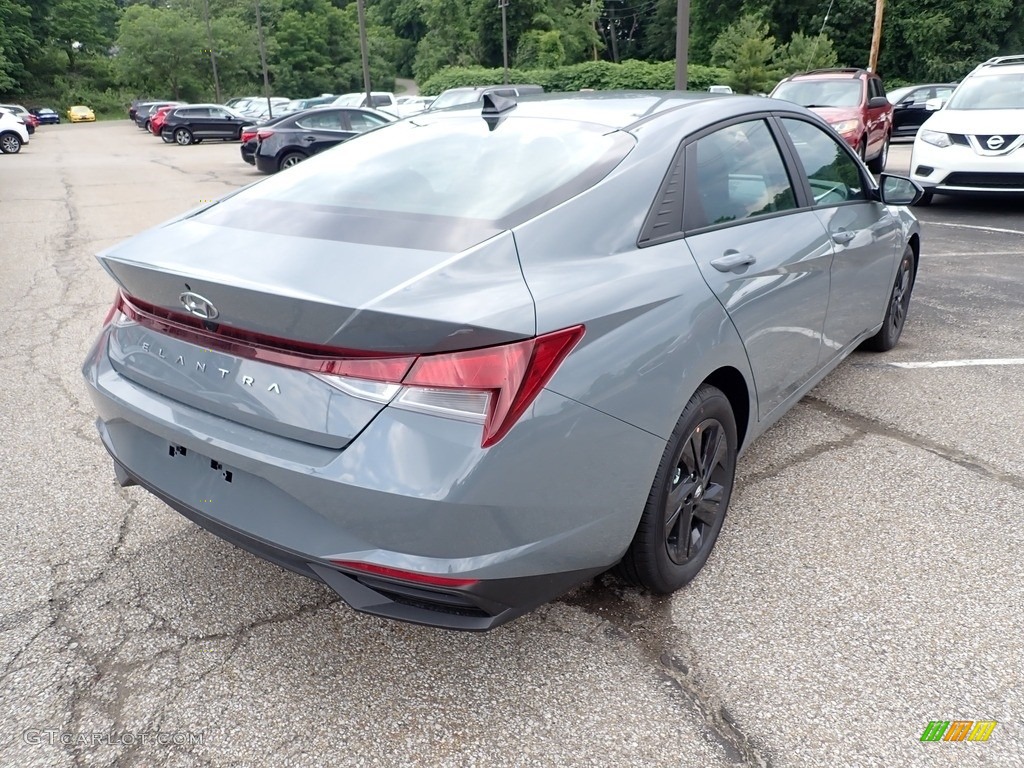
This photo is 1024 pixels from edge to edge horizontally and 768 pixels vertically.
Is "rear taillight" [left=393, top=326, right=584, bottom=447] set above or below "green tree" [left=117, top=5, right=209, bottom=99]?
below

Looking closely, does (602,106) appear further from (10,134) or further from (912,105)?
(10,134)

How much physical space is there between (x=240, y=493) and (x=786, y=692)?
1.55 meters

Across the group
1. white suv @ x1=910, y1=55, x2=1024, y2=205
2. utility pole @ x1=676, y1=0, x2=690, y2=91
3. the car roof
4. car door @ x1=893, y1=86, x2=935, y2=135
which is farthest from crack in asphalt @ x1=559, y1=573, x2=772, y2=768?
car door @ x1=893, y1=86, x2=935, y2=135

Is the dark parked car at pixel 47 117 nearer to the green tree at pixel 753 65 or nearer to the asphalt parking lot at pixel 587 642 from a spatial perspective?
the green tree at pixel 753 65

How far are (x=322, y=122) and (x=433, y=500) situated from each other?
54.9ft

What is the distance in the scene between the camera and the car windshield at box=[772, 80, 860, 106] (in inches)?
495

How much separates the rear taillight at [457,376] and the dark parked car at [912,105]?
69.1 ft

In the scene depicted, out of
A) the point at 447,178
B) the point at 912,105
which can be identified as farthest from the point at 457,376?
the point at 912,105

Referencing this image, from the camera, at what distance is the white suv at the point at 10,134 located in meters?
25.8

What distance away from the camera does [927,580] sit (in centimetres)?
270

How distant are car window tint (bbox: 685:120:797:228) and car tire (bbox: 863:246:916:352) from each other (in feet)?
5.91

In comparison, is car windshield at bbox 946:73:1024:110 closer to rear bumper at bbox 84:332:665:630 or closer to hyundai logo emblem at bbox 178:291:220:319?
rear bumper at bbox 84:332:665:630

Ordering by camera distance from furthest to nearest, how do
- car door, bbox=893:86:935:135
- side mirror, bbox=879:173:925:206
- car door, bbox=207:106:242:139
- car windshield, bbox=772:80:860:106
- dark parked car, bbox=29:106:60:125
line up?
dark parked car, bbox=29:106:60:125 → car door, bbox=207:106:242:139 → car door, bbox=893:86:935:135 → car windshield, bbox=772:80:860:106 → side mirror, bbox=879:173:925:206

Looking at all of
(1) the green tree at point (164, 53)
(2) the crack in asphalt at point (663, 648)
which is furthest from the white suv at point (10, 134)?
(1) the green tree at point (164, 53)
